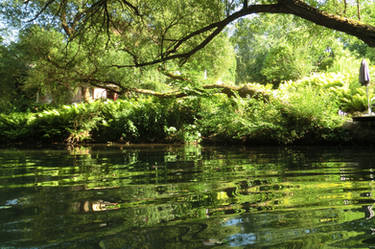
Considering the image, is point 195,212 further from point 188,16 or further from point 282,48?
point 282,48

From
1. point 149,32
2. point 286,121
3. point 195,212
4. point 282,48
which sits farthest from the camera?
point 282,48

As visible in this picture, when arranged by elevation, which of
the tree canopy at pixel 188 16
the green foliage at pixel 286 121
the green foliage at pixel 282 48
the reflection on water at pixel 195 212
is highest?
the green foliage at pixel 282 48

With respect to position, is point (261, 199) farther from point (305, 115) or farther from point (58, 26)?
point (58, 26)

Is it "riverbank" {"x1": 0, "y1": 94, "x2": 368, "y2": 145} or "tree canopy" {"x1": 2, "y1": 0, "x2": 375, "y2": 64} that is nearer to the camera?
"tree canopy" {"x1": 2, "y1": 0, "x2": 375, "y2": 64}

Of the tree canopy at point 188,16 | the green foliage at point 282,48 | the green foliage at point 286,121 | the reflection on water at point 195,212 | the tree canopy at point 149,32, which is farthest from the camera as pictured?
the green foliage at point 282,48

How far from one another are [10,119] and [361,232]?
1343 centimetres

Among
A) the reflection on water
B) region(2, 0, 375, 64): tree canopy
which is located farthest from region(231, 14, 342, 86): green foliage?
the reflection on water

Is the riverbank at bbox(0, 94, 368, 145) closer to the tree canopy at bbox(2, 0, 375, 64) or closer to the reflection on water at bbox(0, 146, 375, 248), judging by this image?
the tree canopy at bbox(2, 0, 375, 64)

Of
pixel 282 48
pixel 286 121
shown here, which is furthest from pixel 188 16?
pixel 282 48

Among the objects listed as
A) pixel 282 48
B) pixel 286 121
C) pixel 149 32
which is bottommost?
pixel 286 121

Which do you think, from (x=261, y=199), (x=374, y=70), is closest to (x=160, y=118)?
(x=374, y=70)

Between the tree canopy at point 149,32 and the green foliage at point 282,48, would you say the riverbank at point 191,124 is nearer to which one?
the tree canopy at point 149,32

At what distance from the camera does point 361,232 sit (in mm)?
1161

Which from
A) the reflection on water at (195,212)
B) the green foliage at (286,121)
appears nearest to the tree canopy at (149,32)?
the green foliage at (286,121)
